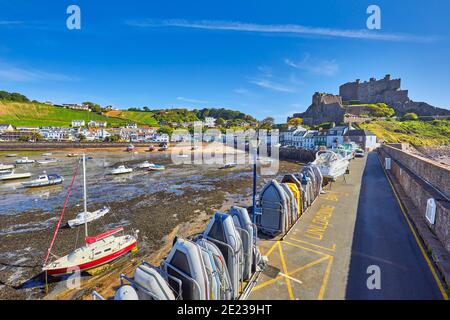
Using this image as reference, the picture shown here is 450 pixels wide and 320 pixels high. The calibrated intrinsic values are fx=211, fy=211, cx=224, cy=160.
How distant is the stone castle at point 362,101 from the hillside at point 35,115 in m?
122

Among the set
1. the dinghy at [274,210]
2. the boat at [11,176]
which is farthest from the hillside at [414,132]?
the boat at [11,176]

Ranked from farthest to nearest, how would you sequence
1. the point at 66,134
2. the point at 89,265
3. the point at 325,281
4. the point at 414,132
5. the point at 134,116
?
1. the point at 134,116
2. the point at 66,134
3. the point at 414,132
4. the point at 89,265
5. the point at 325,281

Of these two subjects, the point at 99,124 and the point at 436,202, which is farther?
the point at 99,124

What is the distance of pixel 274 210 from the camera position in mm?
10047

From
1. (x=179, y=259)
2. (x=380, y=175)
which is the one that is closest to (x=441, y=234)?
(x=179, y=259)

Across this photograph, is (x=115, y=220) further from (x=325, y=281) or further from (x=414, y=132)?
(x=414, y=132)

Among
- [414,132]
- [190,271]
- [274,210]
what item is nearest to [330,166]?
[274,210]

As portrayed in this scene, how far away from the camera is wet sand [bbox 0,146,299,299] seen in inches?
409

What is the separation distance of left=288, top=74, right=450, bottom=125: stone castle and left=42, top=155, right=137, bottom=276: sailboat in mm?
101271

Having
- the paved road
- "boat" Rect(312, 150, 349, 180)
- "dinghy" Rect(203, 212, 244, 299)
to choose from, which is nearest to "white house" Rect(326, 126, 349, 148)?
"boat" Rect(312, 150, 349, 180)

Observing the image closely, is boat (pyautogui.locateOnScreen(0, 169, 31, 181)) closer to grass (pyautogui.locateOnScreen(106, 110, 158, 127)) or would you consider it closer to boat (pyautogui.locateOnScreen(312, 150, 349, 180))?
boat (pyautogui.locateOnScreen(312, 150, 349, 180))

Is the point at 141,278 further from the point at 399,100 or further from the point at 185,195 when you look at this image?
the point at 399,100

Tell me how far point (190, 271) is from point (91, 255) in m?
9.08

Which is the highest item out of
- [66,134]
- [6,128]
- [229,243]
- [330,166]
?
[6,128]
